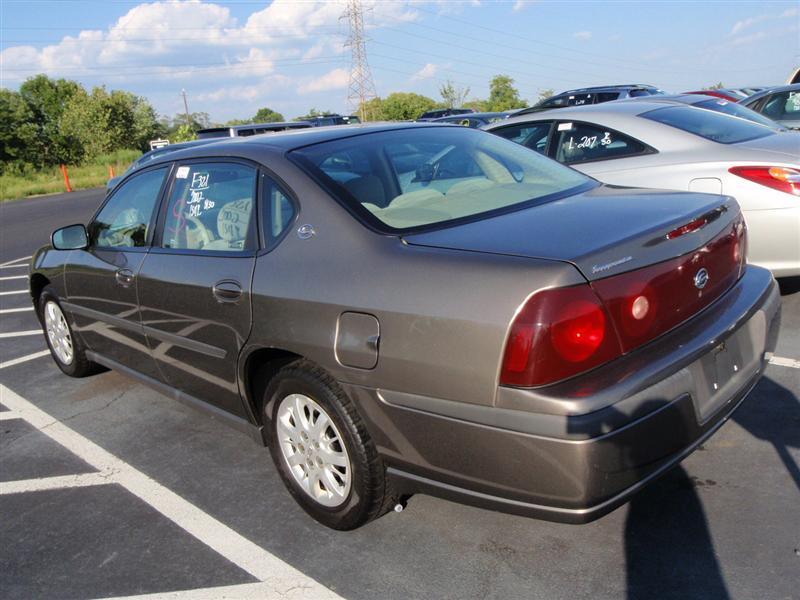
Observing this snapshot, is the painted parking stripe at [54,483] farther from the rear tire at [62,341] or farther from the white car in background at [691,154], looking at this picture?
the white car in background at [691,154]

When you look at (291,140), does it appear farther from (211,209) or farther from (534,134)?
(534,134)

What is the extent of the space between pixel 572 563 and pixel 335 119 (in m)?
24.1

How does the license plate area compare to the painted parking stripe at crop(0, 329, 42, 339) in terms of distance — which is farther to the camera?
the painted parking stripe at crop(0, 329, 42, 339)

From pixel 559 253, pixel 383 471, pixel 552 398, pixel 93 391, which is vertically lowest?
pixel 93 391

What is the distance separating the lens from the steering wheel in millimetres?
3453

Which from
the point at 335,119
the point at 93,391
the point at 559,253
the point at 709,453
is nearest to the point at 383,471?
the point at 559,253

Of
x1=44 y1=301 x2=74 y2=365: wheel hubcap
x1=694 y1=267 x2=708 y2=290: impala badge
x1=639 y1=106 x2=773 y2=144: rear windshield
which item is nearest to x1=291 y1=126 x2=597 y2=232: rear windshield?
x1=694 y1=267 x2=708 y2=290: impala badge

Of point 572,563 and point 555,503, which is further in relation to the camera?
point 572,563

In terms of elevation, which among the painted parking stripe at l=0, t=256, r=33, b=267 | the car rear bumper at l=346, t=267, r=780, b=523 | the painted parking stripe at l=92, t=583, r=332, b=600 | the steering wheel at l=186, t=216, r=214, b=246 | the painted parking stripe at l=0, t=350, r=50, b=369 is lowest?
the painted parking stripe at l=0, t=256, r=33, b=267

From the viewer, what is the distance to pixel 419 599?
8.09 feet

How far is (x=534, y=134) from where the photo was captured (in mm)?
6395

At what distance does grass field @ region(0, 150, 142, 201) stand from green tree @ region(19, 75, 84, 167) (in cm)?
906

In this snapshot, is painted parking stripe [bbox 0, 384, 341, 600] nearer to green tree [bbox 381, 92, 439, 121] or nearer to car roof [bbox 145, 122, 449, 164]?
car roof [bbox 145, 122, 449, 164]

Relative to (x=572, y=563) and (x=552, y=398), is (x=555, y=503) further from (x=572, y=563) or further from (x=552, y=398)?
(x=572, y=563)
